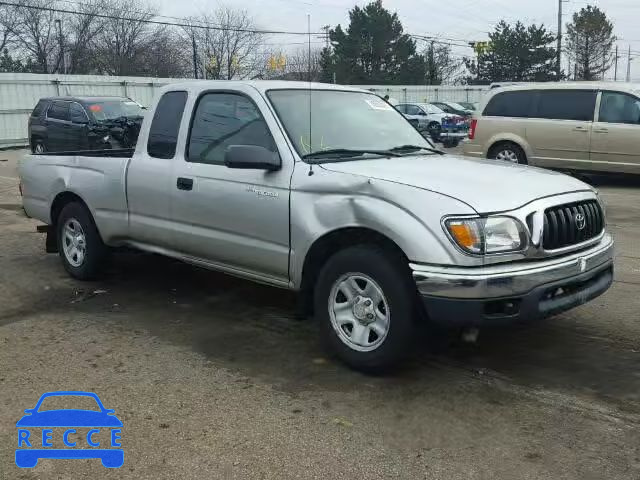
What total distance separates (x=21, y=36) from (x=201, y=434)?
5119 centimetres

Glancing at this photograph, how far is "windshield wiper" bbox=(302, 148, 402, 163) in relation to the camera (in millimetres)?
4586

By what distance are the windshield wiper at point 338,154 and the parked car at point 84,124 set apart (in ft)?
38.4

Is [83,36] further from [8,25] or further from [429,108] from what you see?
[429,108]

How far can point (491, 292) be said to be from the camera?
3.69m

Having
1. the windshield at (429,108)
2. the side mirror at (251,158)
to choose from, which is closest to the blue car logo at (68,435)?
the side mirror at (251,158)

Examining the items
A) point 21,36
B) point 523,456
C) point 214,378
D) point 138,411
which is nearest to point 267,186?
point 214,378

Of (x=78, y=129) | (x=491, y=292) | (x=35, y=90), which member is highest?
(x=35, y=90)

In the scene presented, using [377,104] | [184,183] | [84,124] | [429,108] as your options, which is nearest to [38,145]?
[84,124]

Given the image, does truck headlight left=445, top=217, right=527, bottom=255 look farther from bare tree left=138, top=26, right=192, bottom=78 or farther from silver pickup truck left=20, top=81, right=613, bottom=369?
bare tree left=138, top=26, right=192, bottom=78

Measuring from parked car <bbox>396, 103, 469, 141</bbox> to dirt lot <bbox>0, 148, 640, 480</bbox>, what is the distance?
21.0 meters

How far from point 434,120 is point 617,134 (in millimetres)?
15872

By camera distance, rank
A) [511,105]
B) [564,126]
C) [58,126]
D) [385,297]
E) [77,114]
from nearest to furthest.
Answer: [385,297] → [564,126] → [511,105] → [77,114] → [58,126]

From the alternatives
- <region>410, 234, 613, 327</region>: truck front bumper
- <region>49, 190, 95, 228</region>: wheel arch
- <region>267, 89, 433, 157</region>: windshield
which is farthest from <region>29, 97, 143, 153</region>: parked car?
<region>410, 234, 613, 327</region>: truck front bumper

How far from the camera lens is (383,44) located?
5909 centimetres
